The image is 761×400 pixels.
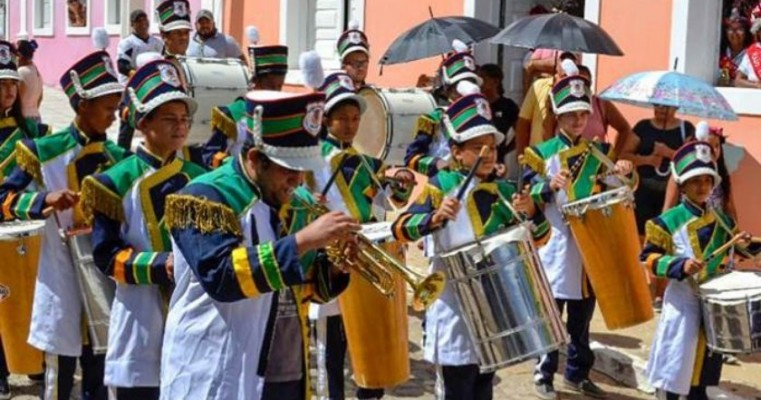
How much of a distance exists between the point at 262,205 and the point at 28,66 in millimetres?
9802

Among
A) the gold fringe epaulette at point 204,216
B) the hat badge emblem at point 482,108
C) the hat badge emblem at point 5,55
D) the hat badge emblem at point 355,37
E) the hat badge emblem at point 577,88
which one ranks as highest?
the hat badge emblem at point 355,37

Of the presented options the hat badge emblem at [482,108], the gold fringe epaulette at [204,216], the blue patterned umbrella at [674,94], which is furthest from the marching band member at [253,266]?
the blue patterned umbrella at [674,94]

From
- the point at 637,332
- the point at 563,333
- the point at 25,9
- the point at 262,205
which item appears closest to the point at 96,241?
the point at 262,205

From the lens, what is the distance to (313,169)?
3.81 m

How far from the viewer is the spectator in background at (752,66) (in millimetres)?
9516

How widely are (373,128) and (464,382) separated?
3318mm

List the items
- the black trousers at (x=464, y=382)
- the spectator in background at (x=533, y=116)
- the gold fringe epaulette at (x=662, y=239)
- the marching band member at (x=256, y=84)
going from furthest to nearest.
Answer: the spectator in background at (x=533, y=116), the marching band member at (x=256, y=84), the gold fringe epaulette at (x=662, y=239), the black trousers at (x=464, y=382)

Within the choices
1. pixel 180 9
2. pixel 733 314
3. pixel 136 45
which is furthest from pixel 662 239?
pixel 136 45

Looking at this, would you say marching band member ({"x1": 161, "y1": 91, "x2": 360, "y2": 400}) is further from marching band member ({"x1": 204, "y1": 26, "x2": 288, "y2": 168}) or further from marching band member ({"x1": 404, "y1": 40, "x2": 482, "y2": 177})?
marching band member ({"x1": 404, "y1": 40, "x2": 482, "y2": 177})

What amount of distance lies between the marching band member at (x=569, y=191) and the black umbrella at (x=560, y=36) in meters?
1.45

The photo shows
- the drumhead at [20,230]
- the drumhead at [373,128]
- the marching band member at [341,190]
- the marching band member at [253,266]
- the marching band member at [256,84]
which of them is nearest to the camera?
the marching band member at [253,266]

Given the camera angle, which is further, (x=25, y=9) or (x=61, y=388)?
(x=25, y=9)

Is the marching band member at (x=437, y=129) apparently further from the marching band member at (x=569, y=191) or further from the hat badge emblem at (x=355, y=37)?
the marching band member at (x=569, y=191)

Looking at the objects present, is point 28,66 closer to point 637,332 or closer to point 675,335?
point 637,332
